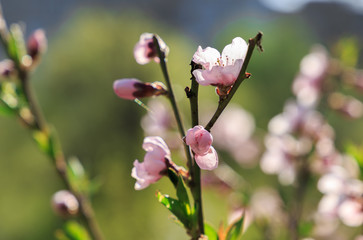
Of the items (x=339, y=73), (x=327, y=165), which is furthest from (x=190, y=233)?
(x=339, y=73)

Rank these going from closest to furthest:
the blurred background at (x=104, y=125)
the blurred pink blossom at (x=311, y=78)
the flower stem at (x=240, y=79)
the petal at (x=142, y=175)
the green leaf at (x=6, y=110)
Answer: the flower stem at (x=240, y=79) < the petal at (x=142, y=175) < the green leaf at (x=6, y=110) < the blurred pink blossom at (x=311, y=78) < the blurred background at (x=104, y=125)

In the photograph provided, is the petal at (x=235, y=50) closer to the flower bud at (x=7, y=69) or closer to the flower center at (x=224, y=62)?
the flower center at (x=224, y=62)

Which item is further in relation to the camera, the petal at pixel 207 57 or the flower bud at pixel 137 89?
the flower bud at pixel 137 89

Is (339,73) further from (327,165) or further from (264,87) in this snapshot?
(264,87)

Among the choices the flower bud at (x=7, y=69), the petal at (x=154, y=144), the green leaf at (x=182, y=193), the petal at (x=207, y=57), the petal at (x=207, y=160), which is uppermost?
the flower bud at (x=7, y=69)

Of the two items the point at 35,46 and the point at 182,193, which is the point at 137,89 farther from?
the point at 35,46

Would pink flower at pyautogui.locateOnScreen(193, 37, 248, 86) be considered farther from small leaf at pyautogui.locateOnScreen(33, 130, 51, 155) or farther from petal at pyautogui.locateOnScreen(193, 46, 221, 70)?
small leaf at pyautogui.locateOnScreen(33, 130, 51, 155)

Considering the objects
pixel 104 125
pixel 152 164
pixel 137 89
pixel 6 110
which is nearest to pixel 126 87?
pixel 137 89

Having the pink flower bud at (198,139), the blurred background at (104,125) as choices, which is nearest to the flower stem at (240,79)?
the pink flower bud at (198,139)
